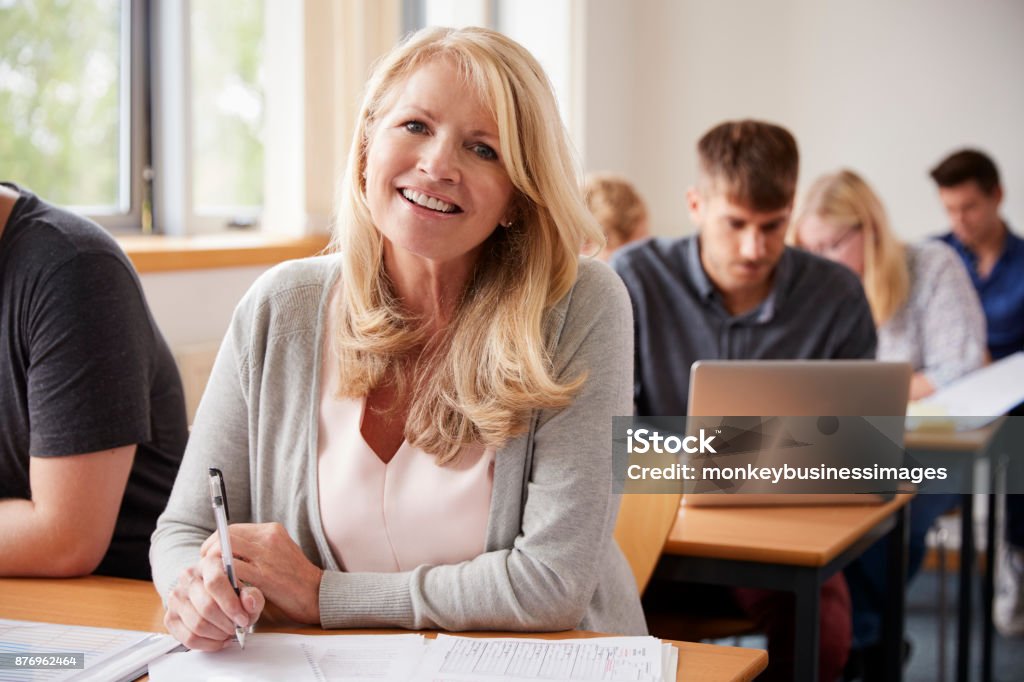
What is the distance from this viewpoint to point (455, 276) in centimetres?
170

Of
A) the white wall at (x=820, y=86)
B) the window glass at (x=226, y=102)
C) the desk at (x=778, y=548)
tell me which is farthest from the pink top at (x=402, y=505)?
the white wall at (x=820, y=86)

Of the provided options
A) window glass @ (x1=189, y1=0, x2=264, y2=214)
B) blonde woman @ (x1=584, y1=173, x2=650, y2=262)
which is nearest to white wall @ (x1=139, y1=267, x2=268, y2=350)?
window glass @ (x1=189, y1=0, x2=264, y2=214)

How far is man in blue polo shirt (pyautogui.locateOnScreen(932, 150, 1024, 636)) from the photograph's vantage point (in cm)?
452

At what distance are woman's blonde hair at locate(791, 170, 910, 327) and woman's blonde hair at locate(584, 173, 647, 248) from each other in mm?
547

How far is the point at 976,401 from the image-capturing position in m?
3.04

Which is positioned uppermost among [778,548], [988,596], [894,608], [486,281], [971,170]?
[971,170]

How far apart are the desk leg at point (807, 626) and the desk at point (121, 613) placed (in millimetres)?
619

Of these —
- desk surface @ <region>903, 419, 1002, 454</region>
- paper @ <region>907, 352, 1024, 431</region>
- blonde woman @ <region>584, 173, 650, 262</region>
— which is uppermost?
blonde woman @ <region>584, 173, 650, 262</region>

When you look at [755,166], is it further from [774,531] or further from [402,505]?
[402,505]

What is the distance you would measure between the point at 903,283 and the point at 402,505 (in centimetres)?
271

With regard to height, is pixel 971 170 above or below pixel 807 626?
above

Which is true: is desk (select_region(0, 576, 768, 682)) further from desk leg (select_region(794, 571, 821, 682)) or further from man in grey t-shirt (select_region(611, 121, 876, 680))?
man in grey t-shirt (select_region(611, 121, 876, 680))

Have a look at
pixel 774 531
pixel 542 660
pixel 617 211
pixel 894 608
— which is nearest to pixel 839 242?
pixel 617 211

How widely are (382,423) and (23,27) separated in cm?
211
